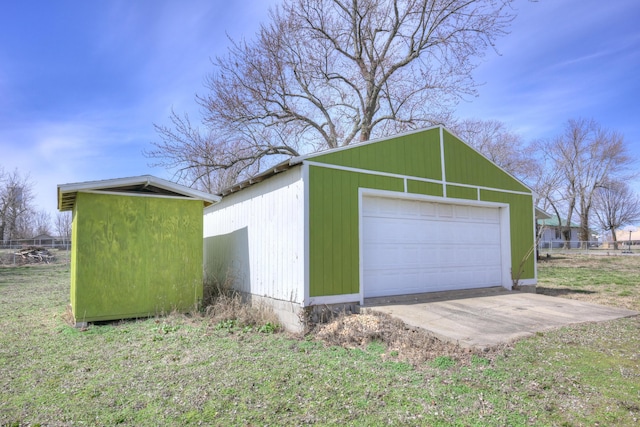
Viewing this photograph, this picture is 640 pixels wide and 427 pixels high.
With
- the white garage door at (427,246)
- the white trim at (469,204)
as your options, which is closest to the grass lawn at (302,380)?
the white trim at (469,204)

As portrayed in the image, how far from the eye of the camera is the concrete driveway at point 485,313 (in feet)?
17.1

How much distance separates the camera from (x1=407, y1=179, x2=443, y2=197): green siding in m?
7.69

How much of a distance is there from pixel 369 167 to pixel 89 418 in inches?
220

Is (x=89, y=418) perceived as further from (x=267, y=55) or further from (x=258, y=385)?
(x=267, y=55)

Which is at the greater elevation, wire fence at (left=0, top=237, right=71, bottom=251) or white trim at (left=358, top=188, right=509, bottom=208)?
white trim at (left=358, top=188, right=509, bottom=208)

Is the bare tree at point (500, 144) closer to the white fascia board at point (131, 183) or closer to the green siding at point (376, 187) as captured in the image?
the green siding at point (376, 187)

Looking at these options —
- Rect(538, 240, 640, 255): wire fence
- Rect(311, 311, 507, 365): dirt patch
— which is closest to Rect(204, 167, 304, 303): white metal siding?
Rect(311, 311, 507, 365): dirt patch

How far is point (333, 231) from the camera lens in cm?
648

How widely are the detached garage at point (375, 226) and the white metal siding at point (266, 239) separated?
20mm

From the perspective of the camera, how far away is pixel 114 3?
307 inches

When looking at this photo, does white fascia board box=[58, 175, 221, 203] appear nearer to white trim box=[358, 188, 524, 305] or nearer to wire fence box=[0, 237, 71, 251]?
white trim box=[358, 188, 524, 305]

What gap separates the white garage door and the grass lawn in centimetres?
239

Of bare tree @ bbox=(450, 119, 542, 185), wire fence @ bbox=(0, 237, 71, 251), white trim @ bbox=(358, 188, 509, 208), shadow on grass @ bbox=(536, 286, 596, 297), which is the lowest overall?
shadow on grass @ bbox=(536, 286, 596, 297)

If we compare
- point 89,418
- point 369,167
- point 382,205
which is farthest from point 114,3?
point 89,418
